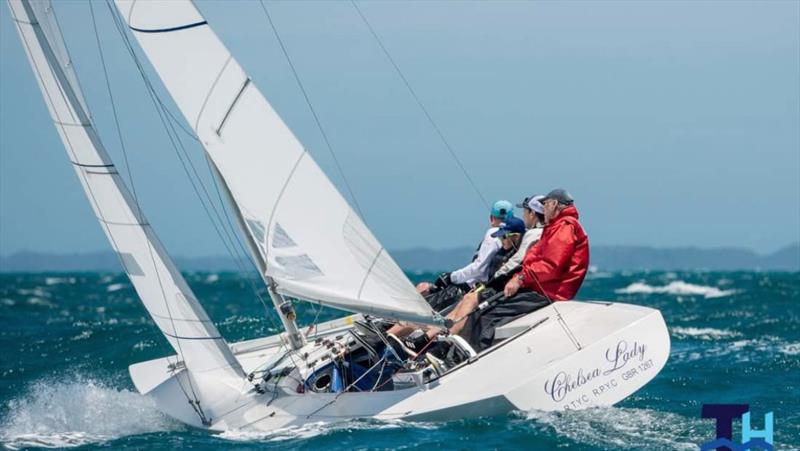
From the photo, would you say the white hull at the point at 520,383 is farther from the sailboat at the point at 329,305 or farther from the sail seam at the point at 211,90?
the sail seam at the point at 211,90

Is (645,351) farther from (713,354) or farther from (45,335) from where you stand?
(45,335)

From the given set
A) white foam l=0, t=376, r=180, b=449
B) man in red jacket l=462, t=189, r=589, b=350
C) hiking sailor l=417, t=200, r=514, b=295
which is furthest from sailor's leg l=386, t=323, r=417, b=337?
white foam l=0, t=376, r=180, b=449

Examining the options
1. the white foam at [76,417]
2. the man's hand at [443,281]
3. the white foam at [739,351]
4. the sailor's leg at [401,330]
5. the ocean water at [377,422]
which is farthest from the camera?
the white foam at [739,351]

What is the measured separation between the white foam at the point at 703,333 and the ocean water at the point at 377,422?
0.02 meters

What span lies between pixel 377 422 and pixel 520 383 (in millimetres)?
1099

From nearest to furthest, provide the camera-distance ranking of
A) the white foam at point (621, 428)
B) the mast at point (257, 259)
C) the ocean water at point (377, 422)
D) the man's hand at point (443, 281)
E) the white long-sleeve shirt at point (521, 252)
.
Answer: the white foam at point (621, 428), the ocean water at point (377, 422), the mast at point (257, 259), the white long-sleeve shirt at point (521, 252), the man's hand at point (443, 281)

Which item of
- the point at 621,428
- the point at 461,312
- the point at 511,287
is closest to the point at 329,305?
the point at 461,312

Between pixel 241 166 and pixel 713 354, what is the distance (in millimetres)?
7824

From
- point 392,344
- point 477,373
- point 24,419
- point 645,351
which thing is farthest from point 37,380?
point 645,351

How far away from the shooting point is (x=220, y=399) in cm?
945

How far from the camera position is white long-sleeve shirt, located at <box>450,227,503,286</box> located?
32.4 ft

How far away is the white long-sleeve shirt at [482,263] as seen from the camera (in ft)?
32.4

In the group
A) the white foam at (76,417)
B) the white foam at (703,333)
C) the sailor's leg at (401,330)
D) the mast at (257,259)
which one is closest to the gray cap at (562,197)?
the sailor's leg at (401,330)

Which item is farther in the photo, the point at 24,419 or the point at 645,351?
the point at 24,419
